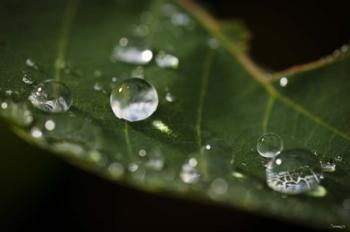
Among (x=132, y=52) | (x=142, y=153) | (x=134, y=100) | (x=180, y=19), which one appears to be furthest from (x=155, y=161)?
(x=180, y=19)

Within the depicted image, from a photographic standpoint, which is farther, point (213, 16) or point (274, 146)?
point (213, 16)

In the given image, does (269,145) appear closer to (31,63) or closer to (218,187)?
(218,187)

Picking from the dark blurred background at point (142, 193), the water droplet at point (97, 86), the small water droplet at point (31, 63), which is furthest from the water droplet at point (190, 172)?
the dark blurred background at point (142, 193)

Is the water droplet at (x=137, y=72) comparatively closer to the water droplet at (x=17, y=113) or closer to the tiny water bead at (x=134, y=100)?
the tiny water bead at (x=134, y=100)

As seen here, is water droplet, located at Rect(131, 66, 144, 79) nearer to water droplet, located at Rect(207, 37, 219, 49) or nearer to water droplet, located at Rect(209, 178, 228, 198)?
water droplet, located at Rect(207, 37, 219, 49)

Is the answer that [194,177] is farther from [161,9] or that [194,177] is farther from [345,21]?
[345,21]

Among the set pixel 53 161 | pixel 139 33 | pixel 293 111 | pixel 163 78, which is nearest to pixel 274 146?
pixel 293 111

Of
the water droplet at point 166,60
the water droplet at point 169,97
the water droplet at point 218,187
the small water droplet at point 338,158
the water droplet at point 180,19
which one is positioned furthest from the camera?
the water droplet at point 180,19
